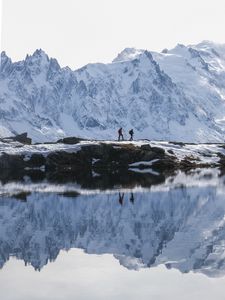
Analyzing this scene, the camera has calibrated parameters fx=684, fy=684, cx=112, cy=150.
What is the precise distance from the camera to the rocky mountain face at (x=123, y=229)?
3700 centimetres

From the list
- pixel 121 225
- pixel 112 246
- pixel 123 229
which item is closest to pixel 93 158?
pixel 121 225

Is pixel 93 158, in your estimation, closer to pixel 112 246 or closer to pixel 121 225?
pixel 121 225

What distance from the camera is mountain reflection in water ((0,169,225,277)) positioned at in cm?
3722

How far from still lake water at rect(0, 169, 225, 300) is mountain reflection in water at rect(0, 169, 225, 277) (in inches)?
2.4

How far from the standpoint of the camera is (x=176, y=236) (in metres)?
44.4

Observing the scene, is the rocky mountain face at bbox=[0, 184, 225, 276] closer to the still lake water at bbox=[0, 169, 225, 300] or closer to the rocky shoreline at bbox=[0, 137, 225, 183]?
the still lake water at bbox=[0, 169, 225, 300]

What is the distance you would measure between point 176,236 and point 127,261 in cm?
947

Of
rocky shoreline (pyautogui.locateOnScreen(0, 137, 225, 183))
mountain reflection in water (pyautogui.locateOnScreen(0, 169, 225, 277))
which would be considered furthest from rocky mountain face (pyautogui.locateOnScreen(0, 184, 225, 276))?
rocky shoreline (pyautogui.locateOnScreen(0, 137, 225, 183))

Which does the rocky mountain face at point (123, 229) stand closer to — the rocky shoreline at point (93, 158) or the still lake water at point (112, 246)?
the still lake water at point (112, 246)

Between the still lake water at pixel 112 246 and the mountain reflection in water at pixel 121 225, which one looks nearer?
the still lake water at pixel 112 246

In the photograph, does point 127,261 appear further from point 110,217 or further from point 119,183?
point 119,183

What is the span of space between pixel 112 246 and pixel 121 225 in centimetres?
893

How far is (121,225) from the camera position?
4956 centimetres

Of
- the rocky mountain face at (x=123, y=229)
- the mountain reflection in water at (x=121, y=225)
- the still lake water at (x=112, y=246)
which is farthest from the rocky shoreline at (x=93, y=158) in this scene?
the still lake water at (x=112, y=246)
